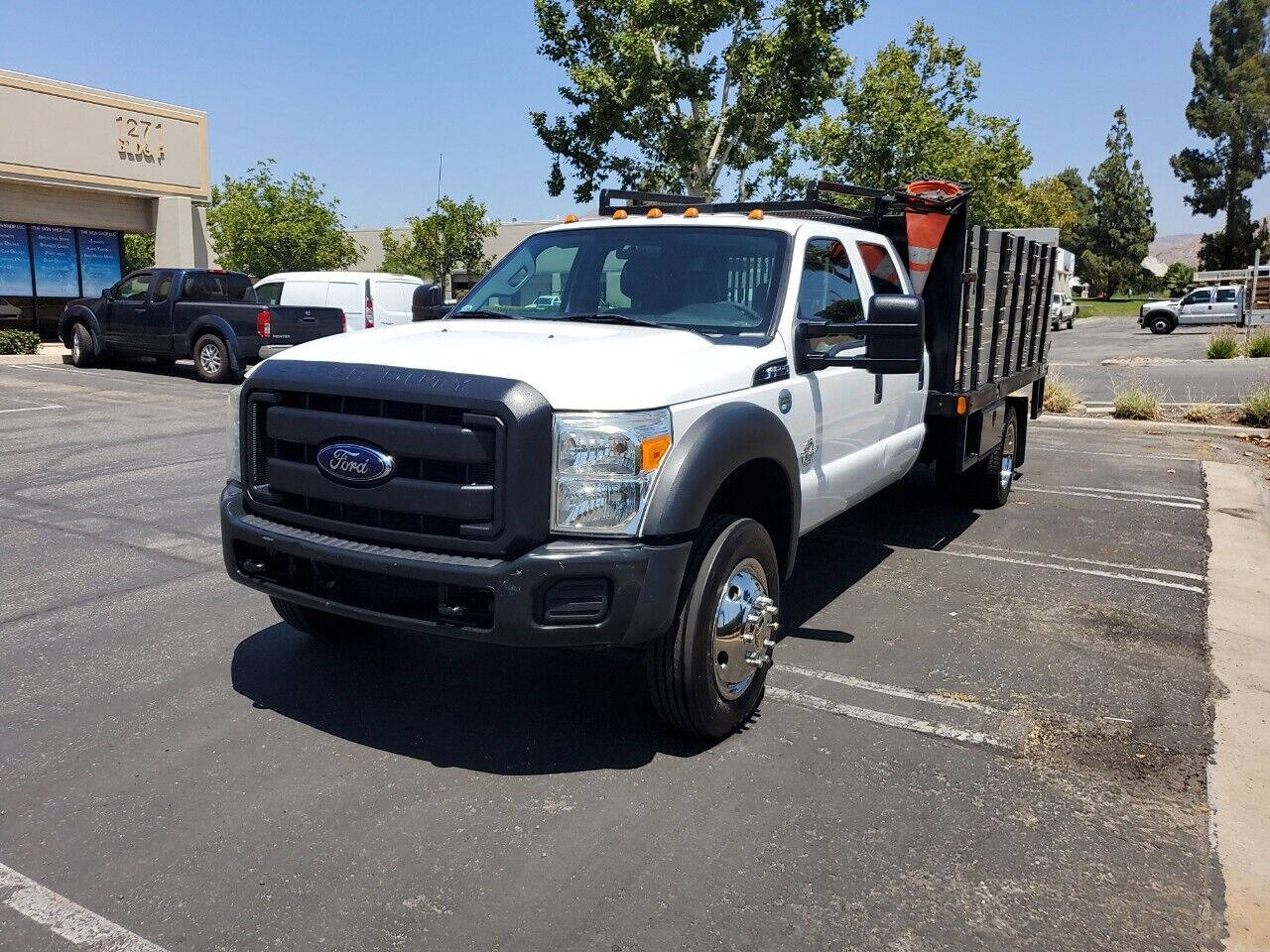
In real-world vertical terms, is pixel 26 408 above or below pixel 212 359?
below

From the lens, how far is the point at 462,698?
15.1ft

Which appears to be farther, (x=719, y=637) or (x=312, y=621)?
(x=312, y=621)

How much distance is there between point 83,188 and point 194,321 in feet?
33.3

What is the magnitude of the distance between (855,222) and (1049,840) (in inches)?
166

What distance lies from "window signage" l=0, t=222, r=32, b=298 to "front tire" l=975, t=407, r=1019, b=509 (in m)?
23.8

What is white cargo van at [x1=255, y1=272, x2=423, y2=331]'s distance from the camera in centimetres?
1739

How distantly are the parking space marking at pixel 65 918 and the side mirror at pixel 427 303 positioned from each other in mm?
3570

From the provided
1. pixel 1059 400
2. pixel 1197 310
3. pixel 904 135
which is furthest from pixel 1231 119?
pixel 1059 400

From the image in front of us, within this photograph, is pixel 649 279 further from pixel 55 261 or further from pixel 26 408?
pixel 55 261

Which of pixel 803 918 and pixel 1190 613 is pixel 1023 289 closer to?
pixel 1190 613

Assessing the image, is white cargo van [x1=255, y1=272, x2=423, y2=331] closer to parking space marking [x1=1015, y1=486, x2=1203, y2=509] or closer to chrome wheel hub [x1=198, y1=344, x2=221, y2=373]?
chrome wheel hub [x1=198, y1=344, x2=221, y2=373]

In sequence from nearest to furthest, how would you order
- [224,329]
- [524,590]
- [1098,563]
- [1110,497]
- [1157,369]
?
1. [524,590]
2. [1098,563]
3. [1110,497]
4. [224,329]
5. [1157,369]

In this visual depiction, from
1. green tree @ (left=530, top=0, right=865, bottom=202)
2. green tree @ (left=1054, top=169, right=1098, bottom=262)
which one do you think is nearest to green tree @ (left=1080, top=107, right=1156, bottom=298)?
green tree @ (left=1054, top=169, right=1098, bottom=262)

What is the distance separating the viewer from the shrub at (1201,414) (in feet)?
49.3
